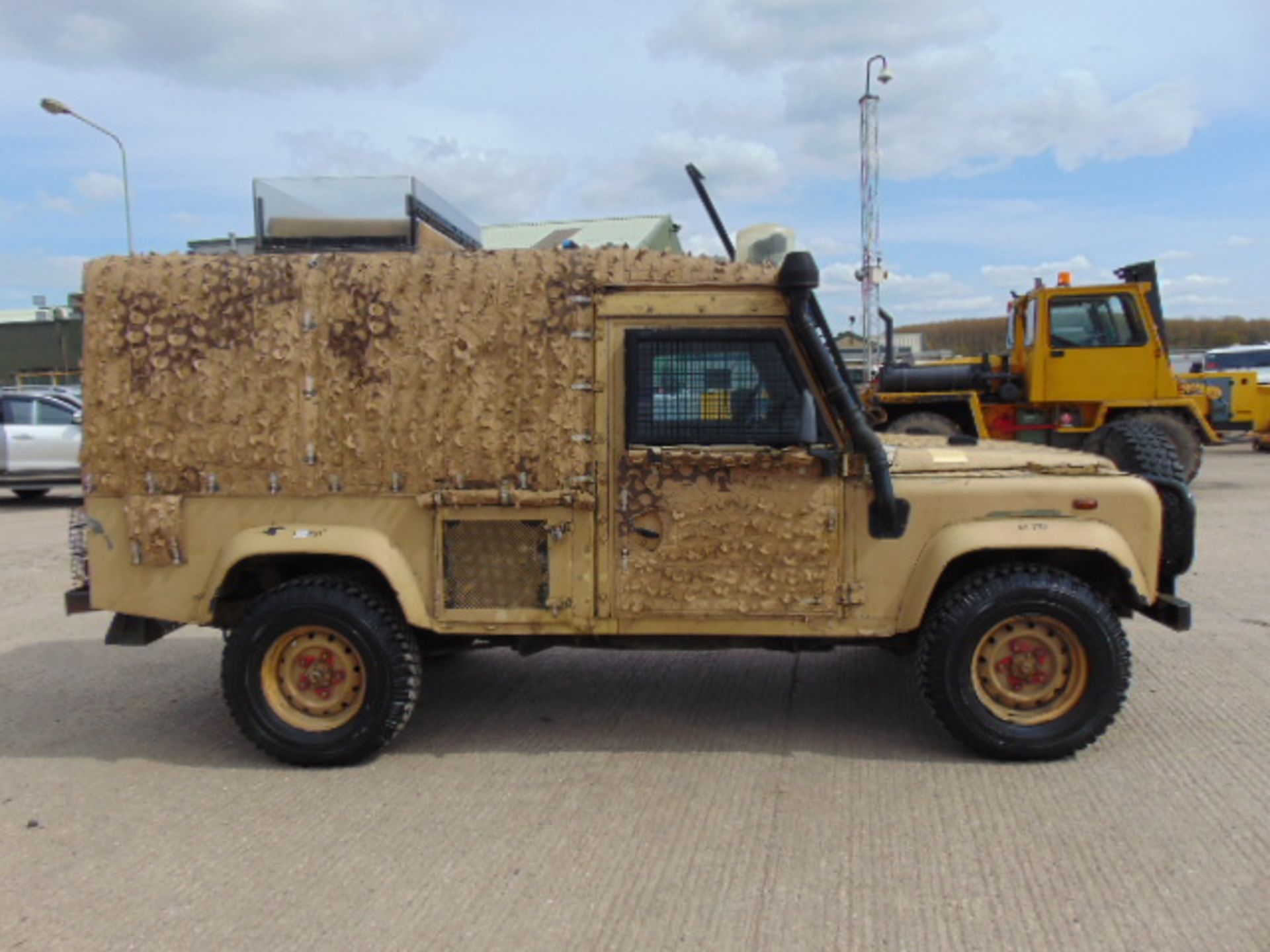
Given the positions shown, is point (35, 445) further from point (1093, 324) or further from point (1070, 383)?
point (1093, 324)

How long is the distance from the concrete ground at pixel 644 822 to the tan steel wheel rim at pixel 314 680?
0.26m

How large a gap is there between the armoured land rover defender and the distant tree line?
5714cm

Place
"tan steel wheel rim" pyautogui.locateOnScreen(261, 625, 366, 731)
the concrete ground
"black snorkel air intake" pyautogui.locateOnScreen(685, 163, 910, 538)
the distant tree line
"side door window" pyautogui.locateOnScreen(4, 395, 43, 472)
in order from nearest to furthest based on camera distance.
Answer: the concrete ground
"black snorkel air intake" pyautogui.locateOnScreen(685, 163, 910, 538)
"tan steel wheel rim" pyautogui.locateOnScreen(261, 625, 366, 731)
"side door window" pyautogui.locateOnScreen(4, 395, 43, 472)
the distant tree line

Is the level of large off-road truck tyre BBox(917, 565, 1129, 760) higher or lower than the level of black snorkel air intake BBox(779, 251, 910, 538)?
lower

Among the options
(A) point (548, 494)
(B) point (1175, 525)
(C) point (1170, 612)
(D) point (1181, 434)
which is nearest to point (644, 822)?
(A) point (548, 494)

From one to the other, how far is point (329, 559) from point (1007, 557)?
10.2 ft

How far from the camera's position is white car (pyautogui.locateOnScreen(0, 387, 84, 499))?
48.7 ft

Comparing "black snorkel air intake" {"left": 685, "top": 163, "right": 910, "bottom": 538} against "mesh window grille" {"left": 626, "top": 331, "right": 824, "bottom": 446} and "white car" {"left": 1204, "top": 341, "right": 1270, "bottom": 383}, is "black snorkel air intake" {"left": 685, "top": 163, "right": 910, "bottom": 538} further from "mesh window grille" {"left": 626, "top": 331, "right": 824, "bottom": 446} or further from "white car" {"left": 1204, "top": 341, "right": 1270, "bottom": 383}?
"white car" {"left": 1204, "top": 341, "right": 1270, "bottom": 383}

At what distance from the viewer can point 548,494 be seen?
14.5 ft

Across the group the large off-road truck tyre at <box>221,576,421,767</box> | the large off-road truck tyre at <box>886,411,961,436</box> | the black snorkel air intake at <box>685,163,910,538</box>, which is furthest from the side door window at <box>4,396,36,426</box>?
the black snorkel air intake at <box>685,163,910,538</box>

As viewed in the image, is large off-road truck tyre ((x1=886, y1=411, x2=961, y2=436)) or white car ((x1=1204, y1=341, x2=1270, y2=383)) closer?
large off-road truck tyre ((x1=886, y1=411, x2=961, y2=436))

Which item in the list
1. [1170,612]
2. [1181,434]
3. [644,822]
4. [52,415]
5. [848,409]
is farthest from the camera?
[52,415]

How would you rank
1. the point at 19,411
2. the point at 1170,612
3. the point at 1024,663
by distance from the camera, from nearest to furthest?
1. the point at 1024,663
2. the point at 1170,612
3. the point at 19,411

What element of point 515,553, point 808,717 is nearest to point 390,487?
point 515,553
